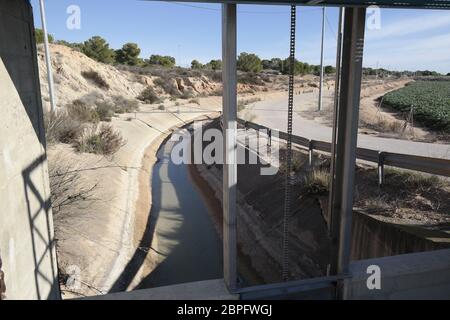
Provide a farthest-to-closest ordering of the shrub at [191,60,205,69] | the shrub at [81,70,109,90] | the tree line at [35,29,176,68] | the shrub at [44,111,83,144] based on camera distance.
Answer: the shrub at [191,60,205,69] < the tree line at [35,29,176,68] < the shrub at [81,70,109,90] < the shrub at [44,111,83,144]

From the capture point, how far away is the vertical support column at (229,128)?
12.1 feet

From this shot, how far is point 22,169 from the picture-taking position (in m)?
3.95

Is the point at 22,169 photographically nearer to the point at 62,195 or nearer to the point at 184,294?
the point at 184,294

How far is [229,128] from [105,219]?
774 centimetres

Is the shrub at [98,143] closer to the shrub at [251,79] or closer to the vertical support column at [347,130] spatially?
the vertical support column at [347,130]

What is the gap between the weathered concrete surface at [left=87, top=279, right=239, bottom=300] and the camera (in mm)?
4184

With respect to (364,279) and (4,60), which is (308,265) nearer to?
(364,279)

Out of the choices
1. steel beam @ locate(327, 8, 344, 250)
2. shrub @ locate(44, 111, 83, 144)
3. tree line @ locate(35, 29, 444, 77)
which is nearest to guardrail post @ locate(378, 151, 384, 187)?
steel beam @ locate(327, 8, 344, 250)

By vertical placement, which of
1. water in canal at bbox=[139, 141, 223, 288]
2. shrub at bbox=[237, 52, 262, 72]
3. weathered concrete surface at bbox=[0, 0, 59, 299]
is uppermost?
shrub at bbox=[237, 52, 262, 72]

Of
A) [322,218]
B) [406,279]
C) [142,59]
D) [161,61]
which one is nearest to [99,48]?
[142,59]

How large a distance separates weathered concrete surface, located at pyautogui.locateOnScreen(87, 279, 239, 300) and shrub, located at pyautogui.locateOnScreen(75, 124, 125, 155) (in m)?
12.5

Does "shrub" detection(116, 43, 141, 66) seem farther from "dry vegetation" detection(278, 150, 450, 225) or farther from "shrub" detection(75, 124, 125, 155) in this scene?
"dry vegetation" detection(278, 150, 450, 225)

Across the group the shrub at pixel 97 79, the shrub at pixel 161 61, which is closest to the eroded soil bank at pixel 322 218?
the shrub at pixel 97 79

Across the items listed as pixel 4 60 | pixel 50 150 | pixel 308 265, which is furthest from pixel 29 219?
pixel 50 150
